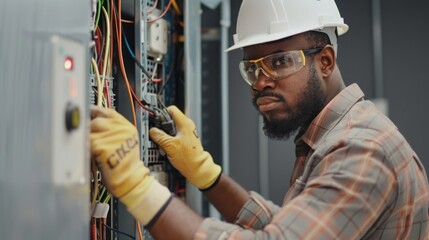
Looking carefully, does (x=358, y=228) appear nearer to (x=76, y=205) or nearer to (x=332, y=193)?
(x=332, y=193)

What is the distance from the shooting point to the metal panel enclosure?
0.66 m

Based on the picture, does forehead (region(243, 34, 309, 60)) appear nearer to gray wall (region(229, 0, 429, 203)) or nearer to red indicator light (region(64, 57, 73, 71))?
red indicator light (region(64, 57, 73, 71))

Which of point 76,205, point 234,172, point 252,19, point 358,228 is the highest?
point 252,19

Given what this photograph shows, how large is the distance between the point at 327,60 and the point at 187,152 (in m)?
0.51

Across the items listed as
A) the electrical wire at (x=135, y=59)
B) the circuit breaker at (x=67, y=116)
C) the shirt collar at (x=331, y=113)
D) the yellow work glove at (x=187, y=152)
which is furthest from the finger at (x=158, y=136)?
the circuit breaker at (x=67, y=116)

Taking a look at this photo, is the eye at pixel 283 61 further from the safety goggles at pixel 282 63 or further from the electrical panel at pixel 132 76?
the electrical panel at pixel 132 76

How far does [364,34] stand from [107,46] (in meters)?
2.08

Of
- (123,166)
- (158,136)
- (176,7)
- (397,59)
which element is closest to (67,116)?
(123,166)

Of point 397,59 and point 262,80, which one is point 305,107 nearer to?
point 262,80

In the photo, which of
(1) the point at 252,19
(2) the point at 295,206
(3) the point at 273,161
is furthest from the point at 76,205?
(3) the point at 273,161

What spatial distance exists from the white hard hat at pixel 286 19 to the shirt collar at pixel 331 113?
20 cm

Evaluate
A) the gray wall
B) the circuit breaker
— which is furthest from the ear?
the gray wall

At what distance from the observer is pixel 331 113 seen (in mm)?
1190

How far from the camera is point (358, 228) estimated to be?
908 mm
